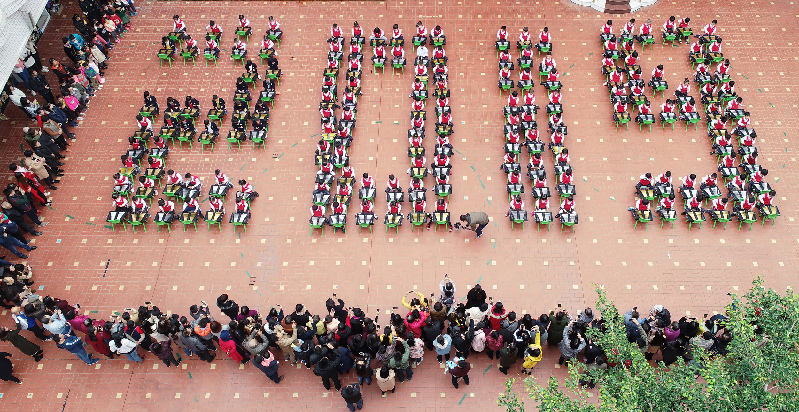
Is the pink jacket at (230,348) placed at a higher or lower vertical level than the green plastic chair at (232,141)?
lower

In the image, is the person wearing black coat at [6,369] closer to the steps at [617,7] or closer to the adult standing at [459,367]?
the adult standing at [459,367]

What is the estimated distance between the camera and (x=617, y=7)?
28.3m

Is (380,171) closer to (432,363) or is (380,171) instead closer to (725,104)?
(432,363)

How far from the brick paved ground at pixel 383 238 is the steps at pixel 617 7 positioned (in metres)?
2.17

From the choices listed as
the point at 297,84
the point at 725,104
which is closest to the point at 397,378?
the point at 297,84

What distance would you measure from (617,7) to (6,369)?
2605 cm

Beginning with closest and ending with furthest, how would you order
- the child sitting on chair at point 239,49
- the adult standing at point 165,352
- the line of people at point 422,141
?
the adult standing at point 165,352, the line of people at point 422,141, the child sitting on chair at point 239,49

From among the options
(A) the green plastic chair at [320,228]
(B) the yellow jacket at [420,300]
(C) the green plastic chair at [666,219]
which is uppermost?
(C) the green plastic chair at [666,219]

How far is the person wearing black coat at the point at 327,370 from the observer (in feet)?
54.6

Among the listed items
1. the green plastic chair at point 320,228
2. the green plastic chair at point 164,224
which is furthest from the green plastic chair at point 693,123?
the green plastic chair at point 164,224

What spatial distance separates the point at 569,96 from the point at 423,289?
10353 mm

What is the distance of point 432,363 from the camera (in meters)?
18.4

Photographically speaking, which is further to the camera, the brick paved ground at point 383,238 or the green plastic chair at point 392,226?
the green plastic chair at point 392,226

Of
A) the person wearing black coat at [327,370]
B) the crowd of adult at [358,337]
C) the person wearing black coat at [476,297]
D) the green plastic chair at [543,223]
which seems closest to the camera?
the person wearing black coat at [327,370]
